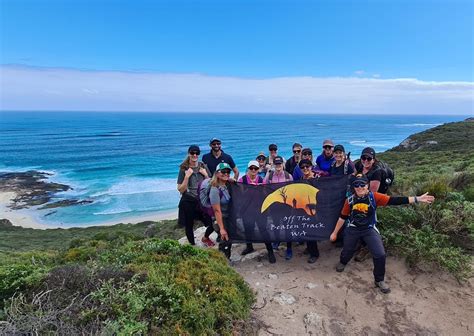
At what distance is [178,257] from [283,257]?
2181 mm

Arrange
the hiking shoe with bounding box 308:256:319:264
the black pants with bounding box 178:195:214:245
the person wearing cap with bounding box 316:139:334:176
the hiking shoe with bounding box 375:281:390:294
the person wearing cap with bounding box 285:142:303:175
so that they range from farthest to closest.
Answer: the person wearing cap with bounding box 285:142:303:175
the person wearing cap with bounding box 316:139:334:176
the black pants with bounding box 178:195:214:245
the hiking shoe with bounding box 308:256:319:264
the hiking shoe with bounding box 375:281:390:294

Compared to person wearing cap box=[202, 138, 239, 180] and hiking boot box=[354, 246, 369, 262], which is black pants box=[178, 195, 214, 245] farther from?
hiking boot box=[354, 246, 369, 262]

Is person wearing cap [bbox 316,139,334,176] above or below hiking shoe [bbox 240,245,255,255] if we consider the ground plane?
above

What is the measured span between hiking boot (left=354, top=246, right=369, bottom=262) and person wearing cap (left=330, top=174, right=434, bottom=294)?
24.0 inches

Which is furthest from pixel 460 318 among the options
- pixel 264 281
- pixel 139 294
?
pixel 139 294

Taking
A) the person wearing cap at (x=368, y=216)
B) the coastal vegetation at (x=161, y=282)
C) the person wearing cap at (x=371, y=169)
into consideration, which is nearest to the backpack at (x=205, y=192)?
the coastal vegetation at (x=161, y=282)

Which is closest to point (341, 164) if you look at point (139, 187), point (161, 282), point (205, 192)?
point (205, 192)

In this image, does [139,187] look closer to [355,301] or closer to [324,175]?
[324,175]

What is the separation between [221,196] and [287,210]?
1.27 meters

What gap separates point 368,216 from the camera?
496 cm

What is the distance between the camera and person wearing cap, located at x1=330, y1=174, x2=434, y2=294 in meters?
4.80

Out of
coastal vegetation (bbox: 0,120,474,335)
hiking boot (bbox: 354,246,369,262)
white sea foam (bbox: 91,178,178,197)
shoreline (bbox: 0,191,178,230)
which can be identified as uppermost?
coastal vegetation (bbox: 0,120,474,335)

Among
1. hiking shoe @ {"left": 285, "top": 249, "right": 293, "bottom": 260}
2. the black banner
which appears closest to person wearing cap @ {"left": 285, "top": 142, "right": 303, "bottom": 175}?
the black banner

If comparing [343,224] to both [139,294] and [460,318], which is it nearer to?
[460,318]
